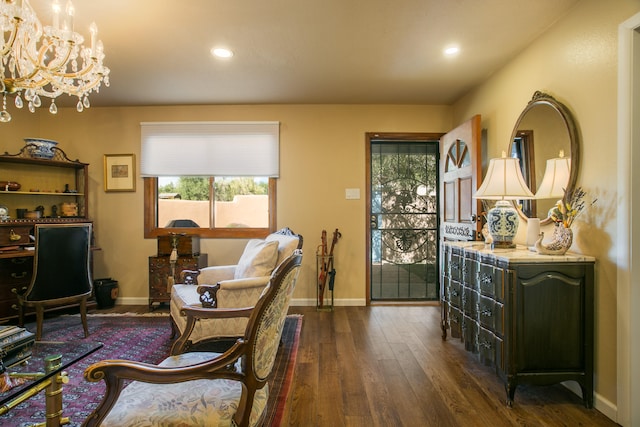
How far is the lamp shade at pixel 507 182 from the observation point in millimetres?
2297

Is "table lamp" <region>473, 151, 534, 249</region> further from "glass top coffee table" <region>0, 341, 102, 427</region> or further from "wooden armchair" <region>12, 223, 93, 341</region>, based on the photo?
"wooden armchair" <region>12, 223, 93, 341</region>

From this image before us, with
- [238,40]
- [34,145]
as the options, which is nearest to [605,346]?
Result: [238,40]

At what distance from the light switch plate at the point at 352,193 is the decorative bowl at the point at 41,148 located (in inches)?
135

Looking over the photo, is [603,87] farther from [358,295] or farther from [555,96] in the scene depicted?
[358,295]

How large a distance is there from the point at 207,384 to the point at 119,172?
3706mm

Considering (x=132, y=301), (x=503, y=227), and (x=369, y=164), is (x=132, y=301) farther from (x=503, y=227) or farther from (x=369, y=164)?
(x=503, y=227)

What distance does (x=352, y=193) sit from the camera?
3.96 metres

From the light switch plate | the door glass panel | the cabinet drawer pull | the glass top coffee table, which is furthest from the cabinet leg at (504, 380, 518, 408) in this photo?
the light switch plate

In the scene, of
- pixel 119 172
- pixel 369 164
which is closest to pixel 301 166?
pixel 369 164

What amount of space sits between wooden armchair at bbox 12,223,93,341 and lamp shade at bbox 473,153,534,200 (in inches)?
137

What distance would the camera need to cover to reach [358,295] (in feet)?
13.0

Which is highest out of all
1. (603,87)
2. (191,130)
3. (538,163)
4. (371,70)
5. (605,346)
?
(371,70)

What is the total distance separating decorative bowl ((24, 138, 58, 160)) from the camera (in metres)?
3.49

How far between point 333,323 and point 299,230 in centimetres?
122
